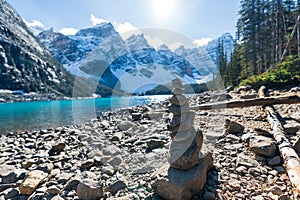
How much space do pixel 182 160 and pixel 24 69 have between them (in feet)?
410

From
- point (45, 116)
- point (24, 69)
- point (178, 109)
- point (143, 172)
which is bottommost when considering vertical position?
point (45, 116)

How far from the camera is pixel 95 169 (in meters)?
4.41

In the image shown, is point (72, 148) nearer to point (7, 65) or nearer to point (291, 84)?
point (291, 84)

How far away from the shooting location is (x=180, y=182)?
9.01 ft

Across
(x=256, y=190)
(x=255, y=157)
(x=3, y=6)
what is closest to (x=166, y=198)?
(x=256, y=190)

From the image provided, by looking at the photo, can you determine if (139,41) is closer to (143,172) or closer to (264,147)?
(143,172)

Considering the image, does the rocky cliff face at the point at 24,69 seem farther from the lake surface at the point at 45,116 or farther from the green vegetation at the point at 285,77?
the green vegetation at the point at 285,77

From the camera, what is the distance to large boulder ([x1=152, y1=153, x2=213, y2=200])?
2.71 meters

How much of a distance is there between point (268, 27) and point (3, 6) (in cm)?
16741

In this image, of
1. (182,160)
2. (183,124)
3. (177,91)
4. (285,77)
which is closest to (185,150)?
(182,160)

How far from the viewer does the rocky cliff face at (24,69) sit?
96750 mm

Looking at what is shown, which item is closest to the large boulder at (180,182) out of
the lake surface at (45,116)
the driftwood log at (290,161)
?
the driftwood log at (290,161)

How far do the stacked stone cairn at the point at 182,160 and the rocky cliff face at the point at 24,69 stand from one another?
114 m

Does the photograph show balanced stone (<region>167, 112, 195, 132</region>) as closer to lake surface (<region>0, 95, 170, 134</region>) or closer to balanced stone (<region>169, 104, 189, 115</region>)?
balanced stone (<region>169, 104, 189, 115</region>)
